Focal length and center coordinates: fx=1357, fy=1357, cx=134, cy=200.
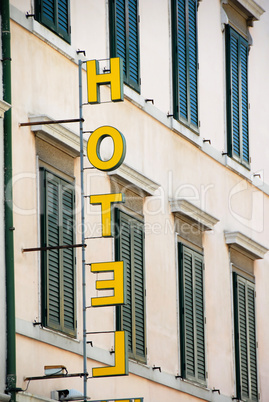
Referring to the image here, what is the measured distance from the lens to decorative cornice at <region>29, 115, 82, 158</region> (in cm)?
1964

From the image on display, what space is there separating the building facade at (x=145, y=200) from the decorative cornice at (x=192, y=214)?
0.12 feet

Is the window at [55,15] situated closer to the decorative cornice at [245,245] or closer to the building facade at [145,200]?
the building facade at [145,200]

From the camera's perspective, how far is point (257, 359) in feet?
87.6

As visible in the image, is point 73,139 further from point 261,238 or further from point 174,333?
point 261,238

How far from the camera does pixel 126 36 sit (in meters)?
23.2

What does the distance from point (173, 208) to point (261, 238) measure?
4.63 metres

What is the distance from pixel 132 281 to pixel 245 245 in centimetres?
505

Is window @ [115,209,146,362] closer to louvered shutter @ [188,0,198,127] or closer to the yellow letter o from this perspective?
the yellow letter o

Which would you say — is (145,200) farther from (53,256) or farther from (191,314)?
(53,256)

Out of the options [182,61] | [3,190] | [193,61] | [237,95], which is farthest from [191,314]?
[3,190]

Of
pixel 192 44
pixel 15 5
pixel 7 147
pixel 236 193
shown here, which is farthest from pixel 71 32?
pixel 236 193

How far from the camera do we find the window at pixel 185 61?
81.7ft

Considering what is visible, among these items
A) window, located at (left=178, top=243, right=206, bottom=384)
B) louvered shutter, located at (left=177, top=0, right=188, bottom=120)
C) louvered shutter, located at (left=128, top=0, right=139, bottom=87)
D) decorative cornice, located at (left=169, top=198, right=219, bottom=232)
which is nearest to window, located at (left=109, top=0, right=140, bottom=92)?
louvered shutter, located at (left=128, top=0, right=139, bottom=87)

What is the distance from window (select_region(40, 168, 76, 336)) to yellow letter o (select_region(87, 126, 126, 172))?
2.48ft
